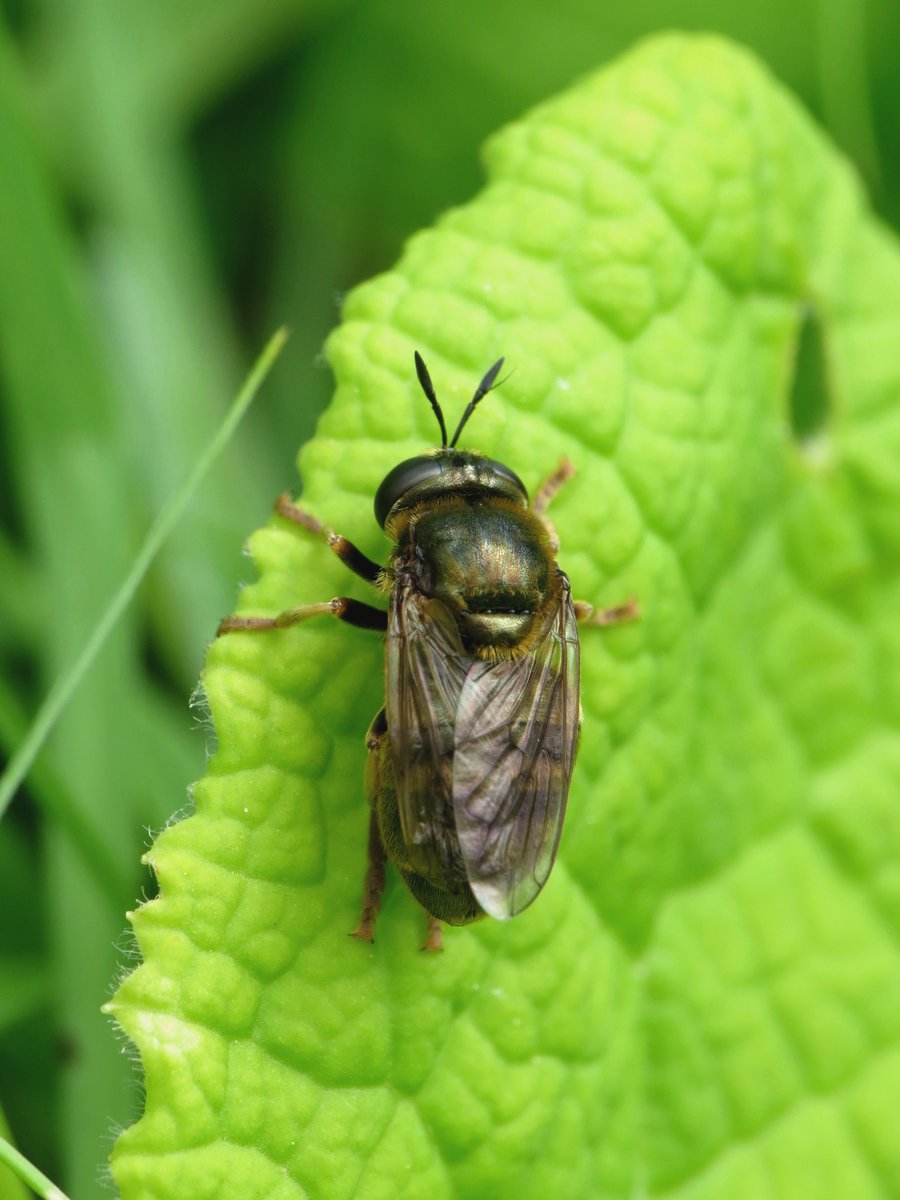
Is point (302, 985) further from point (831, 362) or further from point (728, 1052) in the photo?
point (831, 362)

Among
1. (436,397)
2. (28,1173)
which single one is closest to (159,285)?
(436,397)

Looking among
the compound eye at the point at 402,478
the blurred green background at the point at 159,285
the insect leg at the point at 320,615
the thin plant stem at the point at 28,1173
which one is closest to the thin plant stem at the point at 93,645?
the blurred green background at the point at 159,285

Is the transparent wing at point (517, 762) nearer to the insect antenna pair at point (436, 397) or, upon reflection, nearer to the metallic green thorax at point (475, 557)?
the metallic green thorax at point (475, 557)

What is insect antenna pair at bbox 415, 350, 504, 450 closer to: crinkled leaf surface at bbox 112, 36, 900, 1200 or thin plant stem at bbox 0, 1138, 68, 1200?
crinkled leaf surface at bbox 112, 36, 900, 1200

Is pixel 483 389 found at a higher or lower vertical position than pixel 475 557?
higher

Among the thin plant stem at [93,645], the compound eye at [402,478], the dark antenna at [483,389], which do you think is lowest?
the thin plant stem at [93,645]

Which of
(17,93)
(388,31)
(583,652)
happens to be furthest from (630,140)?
(388,31)

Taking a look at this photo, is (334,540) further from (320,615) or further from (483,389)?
(483,389)
